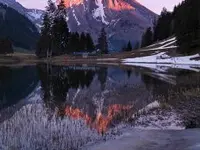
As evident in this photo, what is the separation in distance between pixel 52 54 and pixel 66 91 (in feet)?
281

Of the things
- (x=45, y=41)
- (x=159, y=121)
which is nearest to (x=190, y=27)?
(x=45, y=41)

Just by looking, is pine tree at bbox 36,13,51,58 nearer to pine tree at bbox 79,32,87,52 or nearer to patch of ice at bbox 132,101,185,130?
pine tree at bbox 79,32,87,52

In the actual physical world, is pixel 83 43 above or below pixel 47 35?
below

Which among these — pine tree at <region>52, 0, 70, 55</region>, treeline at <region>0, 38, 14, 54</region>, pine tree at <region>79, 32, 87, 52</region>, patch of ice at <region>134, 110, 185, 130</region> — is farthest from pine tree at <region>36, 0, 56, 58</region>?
patch of ice at <region>134, 110, 185, 130</region>

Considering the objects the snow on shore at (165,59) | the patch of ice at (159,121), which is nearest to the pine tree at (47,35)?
the snow on shore at (165,59)

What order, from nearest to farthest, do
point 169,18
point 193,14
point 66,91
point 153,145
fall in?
point 153,145 < point 66,91 < point 193,14 < point 169,18

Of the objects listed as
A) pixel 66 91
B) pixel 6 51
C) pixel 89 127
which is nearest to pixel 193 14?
pixel 66 91

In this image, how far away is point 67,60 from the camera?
114 m

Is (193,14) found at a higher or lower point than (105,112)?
higher

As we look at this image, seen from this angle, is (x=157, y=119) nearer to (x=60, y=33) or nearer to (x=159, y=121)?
(x=159, y=121)

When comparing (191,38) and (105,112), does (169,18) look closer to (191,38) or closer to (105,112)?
(191,38)

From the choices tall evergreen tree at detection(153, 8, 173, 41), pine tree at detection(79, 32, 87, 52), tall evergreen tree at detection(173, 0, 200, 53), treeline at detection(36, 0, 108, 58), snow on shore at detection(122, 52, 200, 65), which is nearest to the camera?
snow on shore at detection(122, 52, 200, 65)

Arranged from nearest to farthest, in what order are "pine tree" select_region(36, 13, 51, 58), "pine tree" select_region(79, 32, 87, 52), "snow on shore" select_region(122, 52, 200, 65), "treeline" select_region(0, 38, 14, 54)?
"snow on shore" select_region(122, 52, 200, 65) → "pine tree" select_region(36, 13, 51, 58) → "pine tree" select_region(79, 32, 87, 52) → "treeline" select_region(0, 38, 14, 54)

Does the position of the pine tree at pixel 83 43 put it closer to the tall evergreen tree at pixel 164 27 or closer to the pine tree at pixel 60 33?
the pine tree at pixel 60 33
